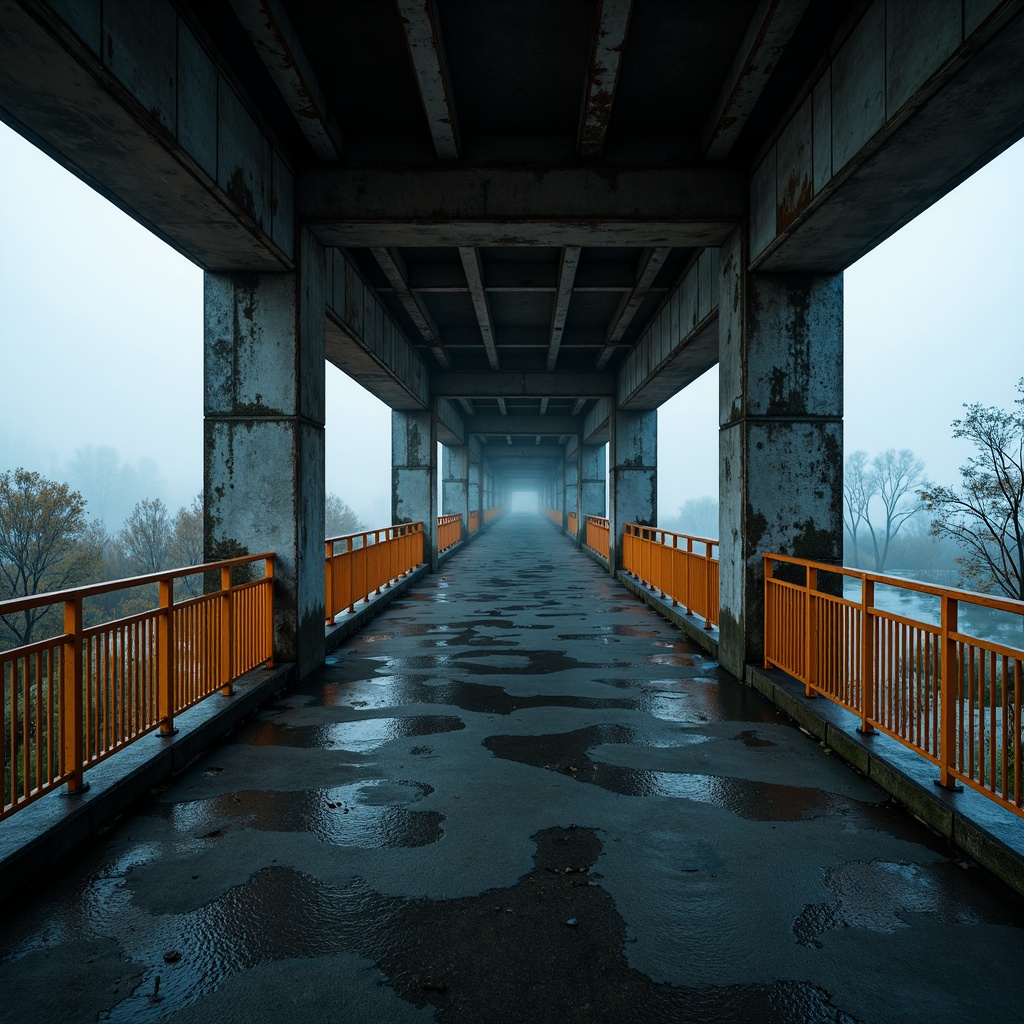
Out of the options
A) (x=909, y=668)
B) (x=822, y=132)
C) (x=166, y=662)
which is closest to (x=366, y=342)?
(x=166, y=662)

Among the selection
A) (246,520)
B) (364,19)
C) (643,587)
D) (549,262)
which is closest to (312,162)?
(364,19)

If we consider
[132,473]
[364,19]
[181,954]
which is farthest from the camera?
[132,473]

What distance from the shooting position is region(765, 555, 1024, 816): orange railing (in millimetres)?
3195

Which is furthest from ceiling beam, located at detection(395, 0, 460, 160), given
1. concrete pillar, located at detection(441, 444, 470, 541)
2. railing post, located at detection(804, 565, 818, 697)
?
concrete pillar, located at detection(441, 444, 470, 541)

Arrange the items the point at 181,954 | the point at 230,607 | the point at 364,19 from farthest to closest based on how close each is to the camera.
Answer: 1. the point at 230,607
2. the point at 364,19
3. the point at 181,954

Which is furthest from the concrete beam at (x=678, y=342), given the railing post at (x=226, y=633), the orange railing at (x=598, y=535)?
the railing post at (x=226, y=633)

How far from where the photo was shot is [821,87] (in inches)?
205

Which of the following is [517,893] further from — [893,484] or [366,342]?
[893,484]

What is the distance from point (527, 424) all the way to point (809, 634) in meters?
21.2

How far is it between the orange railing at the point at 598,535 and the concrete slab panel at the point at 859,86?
44.0 feet

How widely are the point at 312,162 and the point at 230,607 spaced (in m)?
4.57

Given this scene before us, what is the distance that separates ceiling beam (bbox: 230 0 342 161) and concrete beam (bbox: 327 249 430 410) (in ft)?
6.60

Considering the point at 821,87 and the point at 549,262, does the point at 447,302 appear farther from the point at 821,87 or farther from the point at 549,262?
the point at 821,87

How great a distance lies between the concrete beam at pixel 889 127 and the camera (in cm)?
359
